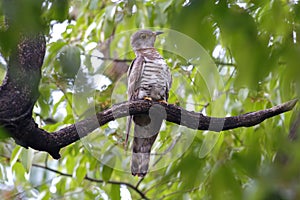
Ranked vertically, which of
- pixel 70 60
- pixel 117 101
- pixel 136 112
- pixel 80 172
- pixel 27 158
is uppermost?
pixel 70 60

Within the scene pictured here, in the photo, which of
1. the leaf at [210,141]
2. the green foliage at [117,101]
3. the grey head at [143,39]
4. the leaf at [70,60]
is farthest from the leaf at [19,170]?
the leaf at [210,141]

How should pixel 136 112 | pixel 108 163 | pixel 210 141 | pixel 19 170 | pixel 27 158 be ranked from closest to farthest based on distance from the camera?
1. pixel 136 112
2. pixel 27 158
3. pixel 210 141
4. pixel 108 163
5. pixel 19 170

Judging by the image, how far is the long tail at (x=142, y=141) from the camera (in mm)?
3230

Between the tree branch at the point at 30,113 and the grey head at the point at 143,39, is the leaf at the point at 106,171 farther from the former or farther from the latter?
the tree branch at the point at 30,113

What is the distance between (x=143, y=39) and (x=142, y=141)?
869mm

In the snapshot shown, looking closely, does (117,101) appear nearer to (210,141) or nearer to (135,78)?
(135,78)

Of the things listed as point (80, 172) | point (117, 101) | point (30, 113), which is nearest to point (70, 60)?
point (117, 101)

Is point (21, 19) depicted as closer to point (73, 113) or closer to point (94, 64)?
point (73, 113)

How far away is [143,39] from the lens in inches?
154

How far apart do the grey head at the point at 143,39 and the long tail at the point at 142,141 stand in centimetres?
78

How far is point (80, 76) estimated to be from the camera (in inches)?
148

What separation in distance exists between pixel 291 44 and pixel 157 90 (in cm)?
218

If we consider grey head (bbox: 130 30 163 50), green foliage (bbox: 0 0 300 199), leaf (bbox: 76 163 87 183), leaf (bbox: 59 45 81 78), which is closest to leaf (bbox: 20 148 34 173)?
green foliage (bbox: 0 0 300 199)

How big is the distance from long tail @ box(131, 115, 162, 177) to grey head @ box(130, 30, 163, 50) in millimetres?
777
